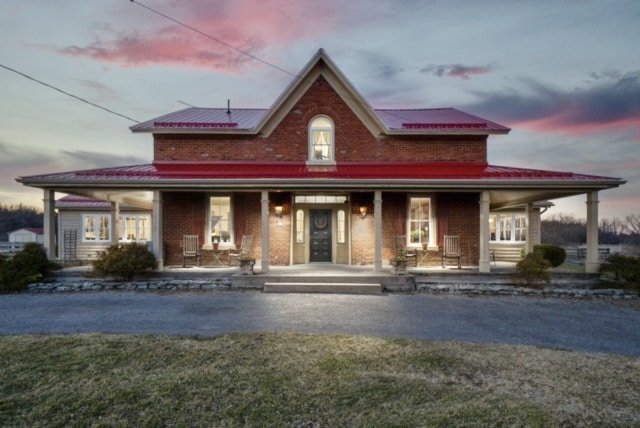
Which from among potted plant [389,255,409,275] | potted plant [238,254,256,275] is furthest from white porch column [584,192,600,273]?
potted plant [238,254,256,275]

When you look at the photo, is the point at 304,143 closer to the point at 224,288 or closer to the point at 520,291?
the point at 224,288

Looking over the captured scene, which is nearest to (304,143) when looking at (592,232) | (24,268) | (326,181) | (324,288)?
(326,181)

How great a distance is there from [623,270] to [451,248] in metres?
4.84

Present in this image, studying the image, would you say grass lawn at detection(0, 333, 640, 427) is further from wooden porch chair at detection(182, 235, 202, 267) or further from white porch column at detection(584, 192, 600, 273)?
white porch column at detection(584, 192, 600, 273)

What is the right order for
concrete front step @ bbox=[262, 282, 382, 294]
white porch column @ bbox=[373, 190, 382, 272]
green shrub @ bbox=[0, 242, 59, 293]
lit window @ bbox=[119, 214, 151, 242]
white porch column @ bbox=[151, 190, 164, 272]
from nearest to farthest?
concrete front step @ bbox=[262, 282, 382, 294], green shrub @ bbox=[0, 242, 59, 293], white porch column @ bbox=[373, 190, 382, 272], white porch column @ bbox=[151, 190, 164, 272], lit window @ bbox=[119, 214, 151, 242]

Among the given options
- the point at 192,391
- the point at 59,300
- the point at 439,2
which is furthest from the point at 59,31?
the point at 192,391

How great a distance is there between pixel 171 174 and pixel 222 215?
2.39 m

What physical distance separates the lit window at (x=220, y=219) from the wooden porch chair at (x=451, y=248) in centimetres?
784

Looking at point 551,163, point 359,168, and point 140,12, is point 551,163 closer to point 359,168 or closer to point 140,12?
point 359,168

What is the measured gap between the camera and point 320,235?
13453mm

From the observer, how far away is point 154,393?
4.05 meters

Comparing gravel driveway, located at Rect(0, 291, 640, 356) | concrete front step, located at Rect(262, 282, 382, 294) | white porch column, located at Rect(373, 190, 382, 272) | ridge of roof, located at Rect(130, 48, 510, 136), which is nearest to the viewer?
gravel driveway, located at Rect(0, 291, 640, 356)

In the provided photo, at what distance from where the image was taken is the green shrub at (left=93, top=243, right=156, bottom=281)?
1062 cm

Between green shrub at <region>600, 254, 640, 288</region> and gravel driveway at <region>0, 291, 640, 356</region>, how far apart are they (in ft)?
5.31
